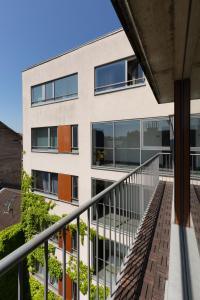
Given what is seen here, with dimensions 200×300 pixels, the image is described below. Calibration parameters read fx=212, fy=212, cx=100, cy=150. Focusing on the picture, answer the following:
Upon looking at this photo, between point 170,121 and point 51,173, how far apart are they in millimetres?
7111

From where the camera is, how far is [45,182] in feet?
39.8

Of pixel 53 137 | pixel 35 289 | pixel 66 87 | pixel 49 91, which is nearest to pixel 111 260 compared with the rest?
pixel 66 87

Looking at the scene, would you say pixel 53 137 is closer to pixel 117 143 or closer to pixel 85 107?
pixel 85 107

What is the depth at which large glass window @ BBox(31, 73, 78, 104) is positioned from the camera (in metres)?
10.5

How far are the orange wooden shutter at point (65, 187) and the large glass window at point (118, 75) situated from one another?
454 centimetres

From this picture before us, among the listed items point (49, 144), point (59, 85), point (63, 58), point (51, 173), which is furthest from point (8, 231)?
point (63, 58)

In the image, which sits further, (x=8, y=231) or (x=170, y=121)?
(x=8, y=231)

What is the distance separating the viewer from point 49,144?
11852 millimetres

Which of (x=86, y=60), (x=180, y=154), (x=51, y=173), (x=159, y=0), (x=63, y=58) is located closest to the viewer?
(x=159, y=0)

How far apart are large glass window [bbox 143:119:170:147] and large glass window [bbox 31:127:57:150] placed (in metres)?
5.43

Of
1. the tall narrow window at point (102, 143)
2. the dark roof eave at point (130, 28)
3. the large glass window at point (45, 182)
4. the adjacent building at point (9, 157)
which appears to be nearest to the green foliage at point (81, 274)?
the large glass window at point (45, 182)

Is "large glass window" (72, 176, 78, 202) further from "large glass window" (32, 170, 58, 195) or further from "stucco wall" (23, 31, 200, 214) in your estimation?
"large glass window" (32, 170, 58, 195)

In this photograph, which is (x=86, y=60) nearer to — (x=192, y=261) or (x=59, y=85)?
(x=59, y=85)

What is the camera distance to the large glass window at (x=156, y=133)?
7574 millimetres
